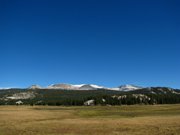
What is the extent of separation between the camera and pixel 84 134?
128 ft

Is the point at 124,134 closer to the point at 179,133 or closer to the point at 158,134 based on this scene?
the point at 158,134

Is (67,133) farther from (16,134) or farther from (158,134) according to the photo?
(158,134)

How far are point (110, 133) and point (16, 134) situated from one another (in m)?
12.3

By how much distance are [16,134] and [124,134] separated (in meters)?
14.0

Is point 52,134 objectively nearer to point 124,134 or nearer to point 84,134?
point 84,134

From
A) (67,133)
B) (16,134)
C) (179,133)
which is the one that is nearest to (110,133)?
(67,133)

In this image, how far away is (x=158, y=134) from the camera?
3775 cm

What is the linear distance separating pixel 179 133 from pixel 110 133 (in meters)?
8.74

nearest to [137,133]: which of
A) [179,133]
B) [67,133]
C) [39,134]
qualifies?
[179,133]

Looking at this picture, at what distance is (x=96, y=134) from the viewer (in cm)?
3875

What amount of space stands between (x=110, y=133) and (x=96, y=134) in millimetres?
1945

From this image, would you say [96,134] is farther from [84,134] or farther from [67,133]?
[67,133]

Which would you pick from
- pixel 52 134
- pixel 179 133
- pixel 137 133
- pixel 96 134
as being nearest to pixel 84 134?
pixel 96 134

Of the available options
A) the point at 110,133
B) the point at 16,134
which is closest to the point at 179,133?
the point at 110,133
